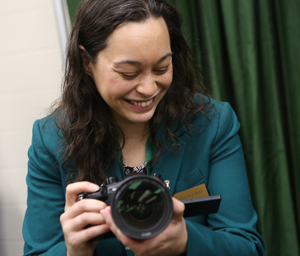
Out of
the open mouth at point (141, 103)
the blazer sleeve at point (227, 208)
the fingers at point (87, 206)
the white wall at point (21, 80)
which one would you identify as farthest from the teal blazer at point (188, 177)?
the white wall at point (21, 80)

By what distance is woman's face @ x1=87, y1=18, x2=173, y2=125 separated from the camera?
858 millimetres

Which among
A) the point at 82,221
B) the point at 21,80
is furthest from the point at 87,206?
the point at 21,80

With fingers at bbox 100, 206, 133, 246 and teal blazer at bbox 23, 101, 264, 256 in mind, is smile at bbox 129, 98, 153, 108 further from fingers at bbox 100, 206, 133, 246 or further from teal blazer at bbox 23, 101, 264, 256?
fingers at bbox 100, 206, 133, 246

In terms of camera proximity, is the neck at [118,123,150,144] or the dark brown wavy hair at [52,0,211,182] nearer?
the dark brown wavy hair at [52,0,211,182]

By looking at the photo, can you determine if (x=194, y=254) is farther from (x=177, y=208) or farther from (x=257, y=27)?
(x=257, y=27)

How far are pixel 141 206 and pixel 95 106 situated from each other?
0.49 metres

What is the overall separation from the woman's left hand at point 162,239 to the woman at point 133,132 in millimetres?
74

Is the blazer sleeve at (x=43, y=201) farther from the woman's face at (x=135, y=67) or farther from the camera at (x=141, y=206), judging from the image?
the camera at (x=141, y=206)

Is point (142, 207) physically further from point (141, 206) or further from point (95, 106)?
point (95, 106)

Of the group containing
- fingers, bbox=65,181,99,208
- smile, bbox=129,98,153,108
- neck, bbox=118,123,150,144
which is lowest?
fingers, bbox=65,181,99,208

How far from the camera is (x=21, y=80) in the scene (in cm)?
161

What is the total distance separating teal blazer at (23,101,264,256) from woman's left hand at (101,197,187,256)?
0.82ft

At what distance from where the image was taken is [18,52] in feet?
5.21

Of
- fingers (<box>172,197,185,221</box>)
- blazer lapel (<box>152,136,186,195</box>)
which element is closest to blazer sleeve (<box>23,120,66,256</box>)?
blazer lapel (<box>152,136,186,195</box>)
